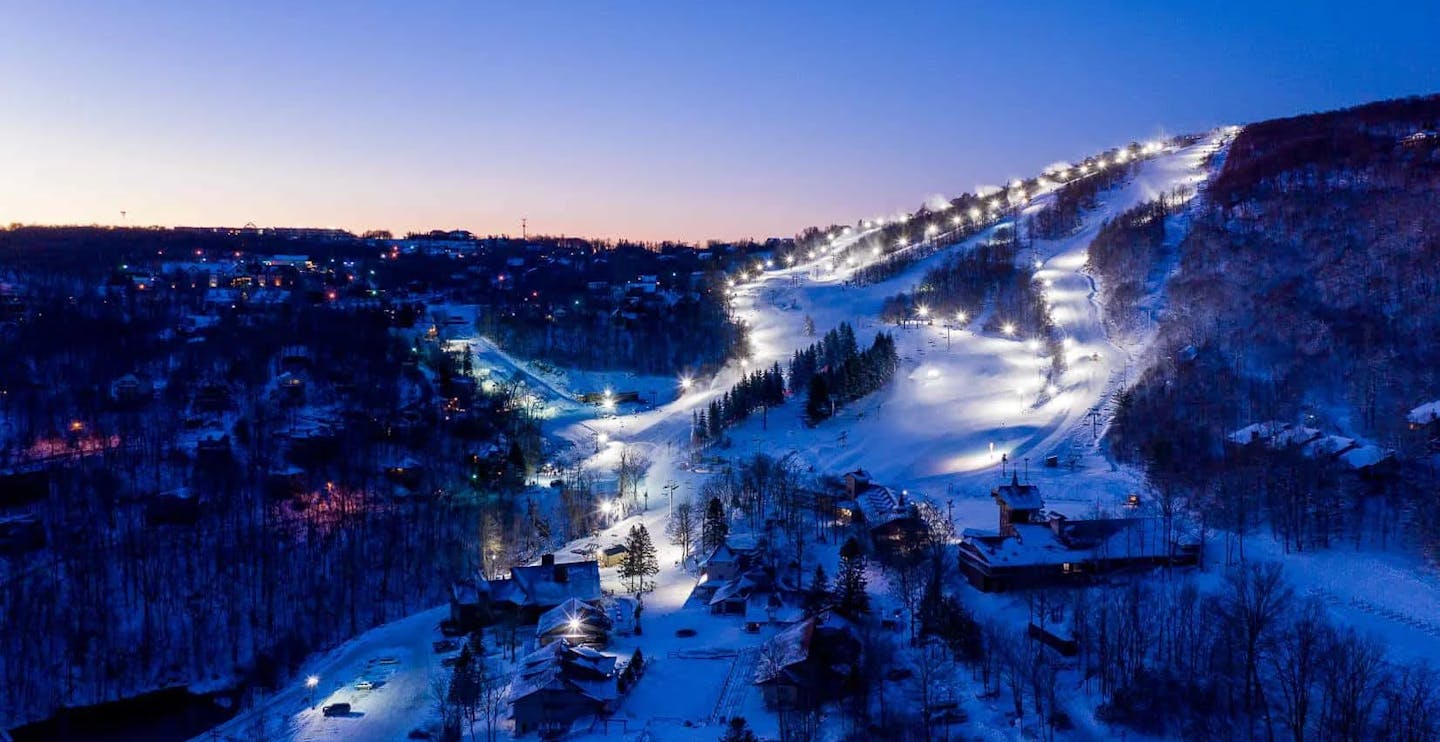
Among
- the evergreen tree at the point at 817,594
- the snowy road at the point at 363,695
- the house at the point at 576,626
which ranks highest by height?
the evergreen tree at the point at 817,594

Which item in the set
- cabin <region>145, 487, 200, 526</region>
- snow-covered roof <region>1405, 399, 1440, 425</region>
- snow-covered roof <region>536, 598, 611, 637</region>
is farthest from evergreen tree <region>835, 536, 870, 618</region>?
cabin <region>145, 487, 200, 526</region>

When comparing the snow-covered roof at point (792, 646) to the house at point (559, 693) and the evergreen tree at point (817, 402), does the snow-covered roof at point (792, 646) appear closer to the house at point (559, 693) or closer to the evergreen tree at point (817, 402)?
the house at point (559, 693)

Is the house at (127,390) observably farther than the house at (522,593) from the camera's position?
Yes

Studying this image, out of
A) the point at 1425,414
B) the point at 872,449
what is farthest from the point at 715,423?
the point at 1425,414

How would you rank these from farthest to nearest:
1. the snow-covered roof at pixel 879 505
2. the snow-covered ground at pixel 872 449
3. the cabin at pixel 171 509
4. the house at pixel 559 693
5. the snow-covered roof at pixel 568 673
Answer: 1. the cabin at pixel 171 509
2. the snow-covered roof at pixel 879 505
3. the snow-covered ground at pixel 872 449
4. the snow-covered roof at pixel 568 673
5. the house at pixel 559 693

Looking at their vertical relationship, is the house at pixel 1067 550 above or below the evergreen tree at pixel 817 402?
below

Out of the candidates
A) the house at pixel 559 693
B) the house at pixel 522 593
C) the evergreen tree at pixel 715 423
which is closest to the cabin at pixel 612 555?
the house at pixel 522 593
